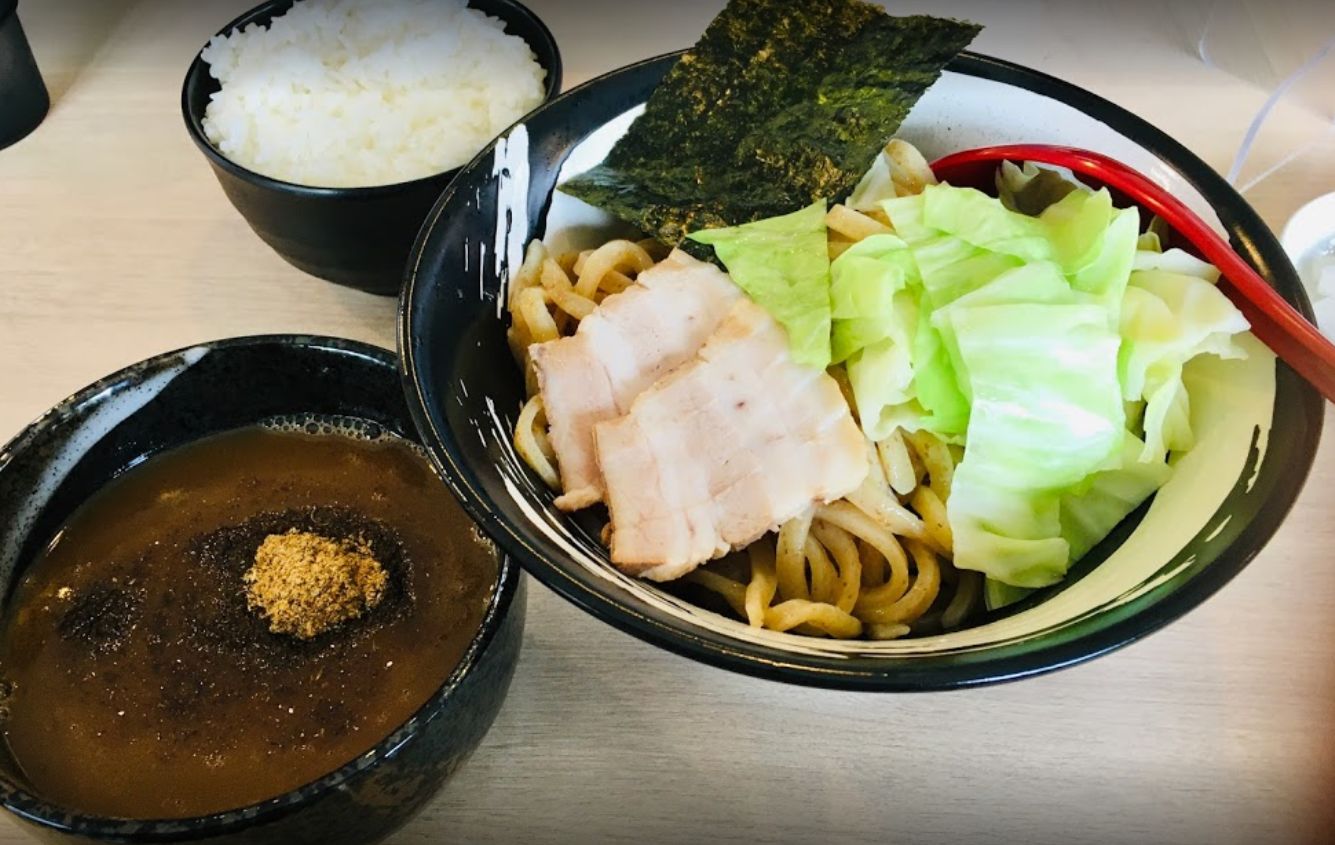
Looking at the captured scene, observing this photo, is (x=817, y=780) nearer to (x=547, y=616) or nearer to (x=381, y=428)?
(x=547, y=616)

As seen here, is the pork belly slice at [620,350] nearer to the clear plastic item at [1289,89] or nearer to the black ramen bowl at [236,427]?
the black ramen bowl at [236,427]

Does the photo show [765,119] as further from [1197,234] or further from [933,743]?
[933,743]

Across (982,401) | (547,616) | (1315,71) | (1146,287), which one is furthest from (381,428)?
(1315,71)

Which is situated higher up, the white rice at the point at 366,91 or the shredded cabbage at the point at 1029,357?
the shredded cabbage at the point at 1029,357

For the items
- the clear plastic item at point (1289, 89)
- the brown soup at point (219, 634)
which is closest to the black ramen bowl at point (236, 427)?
the brown soup at point (219, 634)

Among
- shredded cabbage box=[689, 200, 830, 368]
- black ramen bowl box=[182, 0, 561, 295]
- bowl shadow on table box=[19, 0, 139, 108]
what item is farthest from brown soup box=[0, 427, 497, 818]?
bowl shadow on table box=[19, 0, 139, 108]

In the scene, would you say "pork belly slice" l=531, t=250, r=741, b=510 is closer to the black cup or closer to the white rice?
the white rice

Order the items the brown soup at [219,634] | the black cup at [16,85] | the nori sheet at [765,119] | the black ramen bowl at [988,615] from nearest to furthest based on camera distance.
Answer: the black ramen bowl at [988,615], the brown soup at [219,634], the nori sheet at [765,119], the black cup at [16,85]

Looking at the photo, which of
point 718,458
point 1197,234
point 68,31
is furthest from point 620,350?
point 68,31

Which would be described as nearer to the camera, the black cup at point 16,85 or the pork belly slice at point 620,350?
the pork belly slice at point 620,350
